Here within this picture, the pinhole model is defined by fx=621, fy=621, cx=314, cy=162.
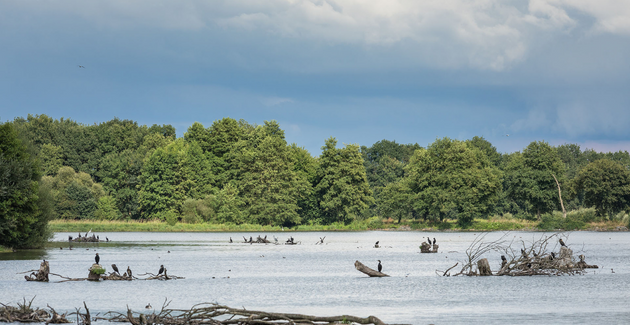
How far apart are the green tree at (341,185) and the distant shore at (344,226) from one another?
2924mm

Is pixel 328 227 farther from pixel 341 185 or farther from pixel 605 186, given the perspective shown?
pixel 605 186

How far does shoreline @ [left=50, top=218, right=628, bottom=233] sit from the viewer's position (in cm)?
9756

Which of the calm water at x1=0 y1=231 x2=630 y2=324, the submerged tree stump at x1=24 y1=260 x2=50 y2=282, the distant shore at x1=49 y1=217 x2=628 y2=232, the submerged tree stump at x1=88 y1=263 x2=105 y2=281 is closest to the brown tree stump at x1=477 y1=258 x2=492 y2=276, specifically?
the calm water at x1=0 y1=231 x2=630 y2=324

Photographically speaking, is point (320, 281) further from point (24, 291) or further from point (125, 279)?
point (24, 291)

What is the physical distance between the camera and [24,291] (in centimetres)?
2970

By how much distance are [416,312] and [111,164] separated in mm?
102324

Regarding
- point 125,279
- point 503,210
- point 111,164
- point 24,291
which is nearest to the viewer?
point 24,291

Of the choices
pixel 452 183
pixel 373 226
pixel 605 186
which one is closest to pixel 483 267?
pixel 452 183

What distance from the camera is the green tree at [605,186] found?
99750 millimetres

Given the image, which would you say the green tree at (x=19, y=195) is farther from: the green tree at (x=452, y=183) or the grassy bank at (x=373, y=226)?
the green tree at (x=452, y=183)

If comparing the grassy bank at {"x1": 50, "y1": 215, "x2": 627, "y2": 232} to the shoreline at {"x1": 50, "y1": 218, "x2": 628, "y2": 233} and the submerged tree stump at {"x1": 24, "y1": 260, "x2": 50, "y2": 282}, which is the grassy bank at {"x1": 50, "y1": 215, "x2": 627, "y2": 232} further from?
the submerged tree stump at {"x1": 24, "y1": 260, "x2": 50, "y2": 282}

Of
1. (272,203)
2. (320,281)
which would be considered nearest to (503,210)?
(272,203)

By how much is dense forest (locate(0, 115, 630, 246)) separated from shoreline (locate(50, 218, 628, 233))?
5.29 feet

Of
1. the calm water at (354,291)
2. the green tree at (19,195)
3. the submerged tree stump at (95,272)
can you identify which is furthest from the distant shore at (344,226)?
the submerged tree stump at (95,272)
